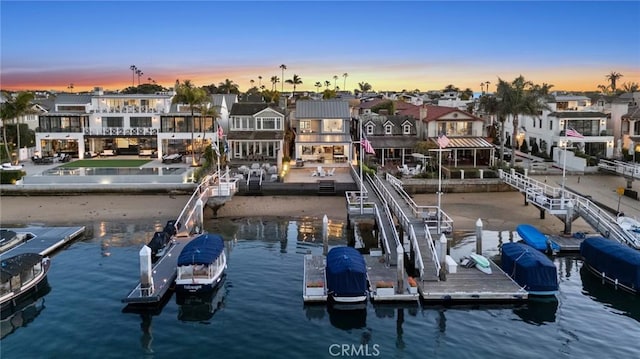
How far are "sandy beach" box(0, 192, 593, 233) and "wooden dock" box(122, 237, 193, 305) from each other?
11414 mm

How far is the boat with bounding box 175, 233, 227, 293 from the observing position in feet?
86.0

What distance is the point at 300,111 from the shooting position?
2601 inches

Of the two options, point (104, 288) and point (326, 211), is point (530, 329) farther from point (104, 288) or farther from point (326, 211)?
point (326, 211)

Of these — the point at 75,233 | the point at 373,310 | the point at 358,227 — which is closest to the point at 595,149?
the point at 358,227

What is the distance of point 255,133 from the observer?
66688 millimetres

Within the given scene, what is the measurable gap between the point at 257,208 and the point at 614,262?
2676cm

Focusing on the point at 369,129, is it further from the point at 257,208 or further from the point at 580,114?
the point at 257,208

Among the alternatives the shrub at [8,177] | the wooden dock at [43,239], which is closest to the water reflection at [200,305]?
the wooden dock at [43,239]

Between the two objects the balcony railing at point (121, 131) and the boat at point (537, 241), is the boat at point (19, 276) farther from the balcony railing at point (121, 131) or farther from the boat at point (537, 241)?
the balcony railing at point (121, 131)

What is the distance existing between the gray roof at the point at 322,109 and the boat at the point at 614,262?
1511 inches

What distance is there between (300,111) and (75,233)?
34.3 meters

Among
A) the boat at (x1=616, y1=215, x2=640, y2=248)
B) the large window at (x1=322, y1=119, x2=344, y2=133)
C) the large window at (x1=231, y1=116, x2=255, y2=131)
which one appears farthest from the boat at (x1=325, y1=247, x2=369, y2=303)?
the large window at (x1=231, y1=116, x2=255, y2=131)

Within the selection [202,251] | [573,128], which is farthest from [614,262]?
[573,128]

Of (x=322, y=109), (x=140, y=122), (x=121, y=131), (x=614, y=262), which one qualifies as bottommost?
(x=614, y=262)
